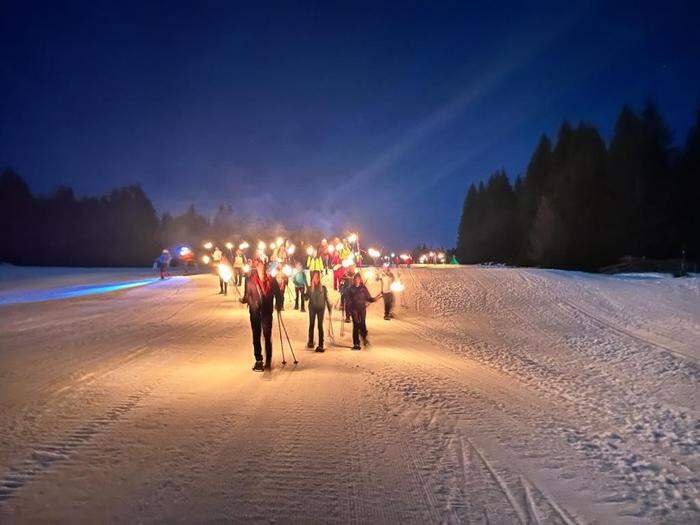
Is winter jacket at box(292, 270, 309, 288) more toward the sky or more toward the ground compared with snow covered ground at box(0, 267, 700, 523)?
more toward the sky

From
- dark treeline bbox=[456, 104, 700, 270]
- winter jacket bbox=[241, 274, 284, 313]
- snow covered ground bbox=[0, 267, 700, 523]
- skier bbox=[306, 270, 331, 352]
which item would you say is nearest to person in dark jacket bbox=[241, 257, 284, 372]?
winter jacket bbox=[241, 274, 284, 313]

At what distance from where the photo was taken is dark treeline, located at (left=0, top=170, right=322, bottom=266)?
230 ft

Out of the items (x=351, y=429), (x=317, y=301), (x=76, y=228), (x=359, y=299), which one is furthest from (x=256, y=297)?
(x=76, y=228)

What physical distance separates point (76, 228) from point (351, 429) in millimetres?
85165

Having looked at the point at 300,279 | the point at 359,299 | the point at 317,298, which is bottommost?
Result: the point at 359,299

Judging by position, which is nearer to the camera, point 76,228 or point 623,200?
→ point 623,200

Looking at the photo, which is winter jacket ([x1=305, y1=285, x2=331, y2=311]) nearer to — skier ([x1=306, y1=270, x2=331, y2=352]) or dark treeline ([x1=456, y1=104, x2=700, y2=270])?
skier ([x1=306, y1=270, x2=331, y2=352])

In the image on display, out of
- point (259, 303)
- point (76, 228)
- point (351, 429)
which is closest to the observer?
point (351, 429)

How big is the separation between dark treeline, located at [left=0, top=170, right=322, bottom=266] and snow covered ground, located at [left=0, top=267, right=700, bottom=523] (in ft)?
220

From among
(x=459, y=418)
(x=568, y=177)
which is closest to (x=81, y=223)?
(x=568, y=177)

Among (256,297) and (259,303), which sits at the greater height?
(256,297)

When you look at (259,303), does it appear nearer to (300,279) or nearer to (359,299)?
(359,299)

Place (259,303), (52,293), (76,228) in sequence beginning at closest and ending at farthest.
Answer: (259,303) < (52,293) < (76,228)

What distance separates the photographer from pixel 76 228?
7838 centimetres
